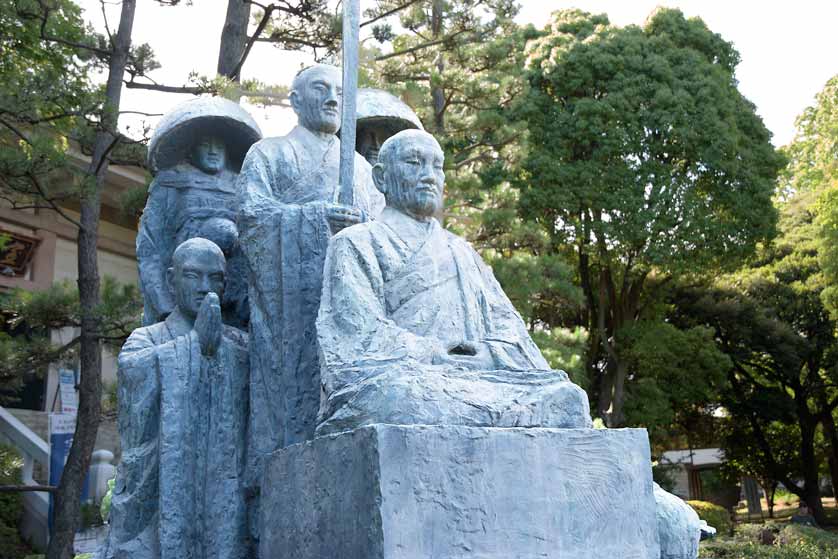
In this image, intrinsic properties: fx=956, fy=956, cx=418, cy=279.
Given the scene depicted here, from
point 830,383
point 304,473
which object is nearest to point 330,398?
point 304,473

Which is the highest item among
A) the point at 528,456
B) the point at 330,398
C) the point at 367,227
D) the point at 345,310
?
the point at 367,227

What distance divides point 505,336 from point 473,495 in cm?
100

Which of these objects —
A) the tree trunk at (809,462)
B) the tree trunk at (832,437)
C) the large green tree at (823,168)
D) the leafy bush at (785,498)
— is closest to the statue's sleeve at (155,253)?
the large green tree at (823,168)

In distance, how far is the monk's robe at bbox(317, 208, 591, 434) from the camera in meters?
3.38

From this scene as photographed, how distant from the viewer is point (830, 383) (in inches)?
934

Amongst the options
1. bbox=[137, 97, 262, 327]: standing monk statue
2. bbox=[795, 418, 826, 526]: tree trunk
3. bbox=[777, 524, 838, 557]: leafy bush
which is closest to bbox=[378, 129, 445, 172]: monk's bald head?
bbox=[137, 97, 262, 327]: standing monk statue

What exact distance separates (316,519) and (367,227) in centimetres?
124

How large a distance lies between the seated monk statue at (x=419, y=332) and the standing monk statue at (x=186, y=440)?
1187 mm

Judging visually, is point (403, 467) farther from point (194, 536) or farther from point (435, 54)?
point (435, 54)

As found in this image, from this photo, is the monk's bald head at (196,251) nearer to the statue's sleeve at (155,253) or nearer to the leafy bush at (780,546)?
the statue's sleeve at (155,253)

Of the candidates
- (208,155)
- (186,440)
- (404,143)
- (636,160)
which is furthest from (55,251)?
(404,143)

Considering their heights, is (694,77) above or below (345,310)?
above

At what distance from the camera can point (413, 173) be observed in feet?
13.4

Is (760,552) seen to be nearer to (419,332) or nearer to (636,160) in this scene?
(636,160)
